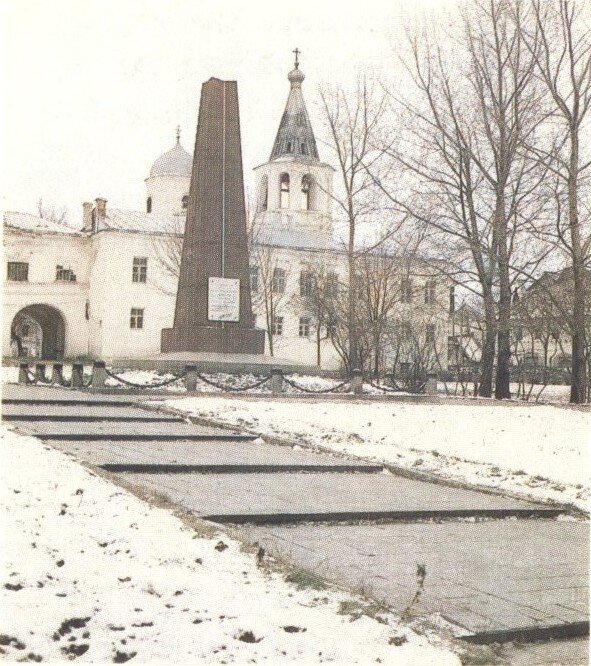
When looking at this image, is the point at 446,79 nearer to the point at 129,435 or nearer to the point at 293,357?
the point at 129,435

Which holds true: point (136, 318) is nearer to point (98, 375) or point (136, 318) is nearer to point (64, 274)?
point (64, 274)

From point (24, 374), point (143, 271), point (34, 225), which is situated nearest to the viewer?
point (24, 374)

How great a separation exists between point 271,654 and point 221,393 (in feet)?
49.4

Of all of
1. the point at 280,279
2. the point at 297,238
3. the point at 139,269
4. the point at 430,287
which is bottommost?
the point at 430,287

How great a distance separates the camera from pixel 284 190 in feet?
177

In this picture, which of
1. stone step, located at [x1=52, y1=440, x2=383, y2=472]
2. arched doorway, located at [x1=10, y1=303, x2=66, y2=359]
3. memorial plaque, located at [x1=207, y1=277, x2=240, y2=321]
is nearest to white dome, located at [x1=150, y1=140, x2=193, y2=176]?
arched doorway, located at [x1=10, y1=303, x2=66, y2=359]

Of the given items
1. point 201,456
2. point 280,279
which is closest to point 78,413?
point 201,456

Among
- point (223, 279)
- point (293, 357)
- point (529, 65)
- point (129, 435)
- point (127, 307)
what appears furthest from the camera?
point (293, 357)

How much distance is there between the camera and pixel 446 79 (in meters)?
24.0

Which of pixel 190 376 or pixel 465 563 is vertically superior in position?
A: pixel 190 376

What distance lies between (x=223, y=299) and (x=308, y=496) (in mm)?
13945

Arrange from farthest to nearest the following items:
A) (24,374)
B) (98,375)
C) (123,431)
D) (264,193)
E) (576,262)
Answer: (264,193), (24,374), (576,262), (98,375), (123,431)

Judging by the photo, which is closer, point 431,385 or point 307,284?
point 431,385

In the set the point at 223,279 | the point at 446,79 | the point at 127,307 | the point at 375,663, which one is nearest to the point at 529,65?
the point at 446,79
